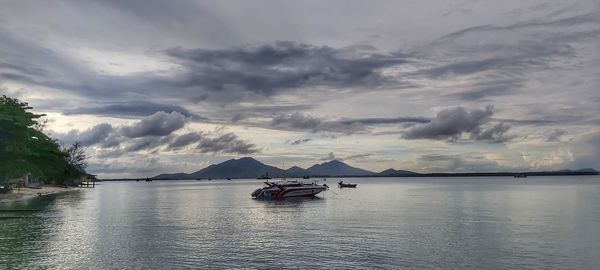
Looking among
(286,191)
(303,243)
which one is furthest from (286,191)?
(303,243)

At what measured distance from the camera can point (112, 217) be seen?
7144 cm

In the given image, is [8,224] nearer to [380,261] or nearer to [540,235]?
[380,261]

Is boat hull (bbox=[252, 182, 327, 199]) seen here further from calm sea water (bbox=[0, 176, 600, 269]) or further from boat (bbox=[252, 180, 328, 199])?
calm sea water (bbox=[0, 176, 600, 269])

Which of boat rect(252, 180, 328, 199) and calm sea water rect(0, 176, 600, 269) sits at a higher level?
boat rect(252, 180, 328, 199)

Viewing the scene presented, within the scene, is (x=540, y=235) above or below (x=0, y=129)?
below

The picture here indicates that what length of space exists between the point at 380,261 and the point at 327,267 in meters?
4.44

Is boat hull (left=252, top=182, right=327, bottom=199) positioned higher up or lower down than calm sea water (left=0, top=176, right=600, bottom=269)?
higher up

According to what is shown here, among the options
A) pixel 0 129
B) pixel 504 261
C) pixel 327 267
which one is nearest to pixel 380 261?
pixel 327 267

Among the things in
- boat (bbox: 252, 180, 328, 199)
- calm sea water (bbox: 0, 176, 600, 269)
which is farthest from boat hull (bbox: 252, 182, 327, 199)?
calm sea water (bbox: 0, 176, 600, 269)

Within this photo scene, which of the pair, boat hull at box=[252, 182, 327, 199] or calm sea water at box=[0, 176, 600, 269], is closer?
calm sea water at box=[0, 176, 600, 269]

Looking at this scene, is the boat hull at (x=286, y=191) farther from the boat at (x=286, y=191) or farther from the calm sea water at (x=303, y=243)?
the calm sea water at (x=303, y=243)

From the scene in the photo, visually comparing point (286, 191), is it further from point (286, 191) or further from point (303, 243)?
point (303, 243)

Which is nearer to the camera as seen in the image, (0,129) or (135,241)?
(135,241)

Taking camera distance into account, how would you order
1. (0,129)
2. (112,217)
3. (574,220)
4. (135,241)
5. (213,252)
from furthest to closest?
1. (0,129)
2. (112,217)
3. (574,220)
4. (135,241)
5. (213,252)
